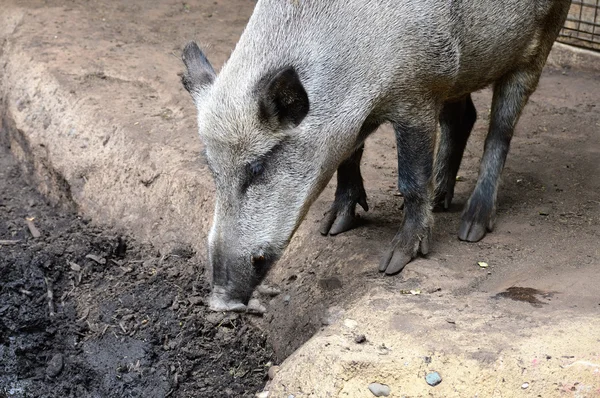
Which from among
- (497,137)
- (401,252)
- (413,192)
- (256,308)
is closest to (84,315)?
(256,308)

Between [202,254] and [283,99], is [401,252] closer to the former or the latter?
[283,99]

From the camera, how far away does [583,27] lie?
7.90 metres

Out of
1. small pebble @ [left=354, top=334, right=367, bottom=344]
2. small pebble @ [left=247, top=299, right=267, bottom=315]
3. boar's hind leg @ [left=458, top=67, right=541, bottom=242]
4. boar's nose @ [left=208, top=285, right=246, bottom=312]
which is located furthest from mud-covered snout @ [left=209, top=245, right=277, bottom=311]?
boar's hind leg @ [left=458, top=67, right=541, bottom=242]

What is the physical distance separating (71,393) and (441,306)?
2.02m

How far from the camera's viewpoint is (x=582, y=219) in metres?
4.92

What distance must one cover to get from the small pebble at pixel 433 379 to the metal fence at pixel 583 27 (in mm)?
4988

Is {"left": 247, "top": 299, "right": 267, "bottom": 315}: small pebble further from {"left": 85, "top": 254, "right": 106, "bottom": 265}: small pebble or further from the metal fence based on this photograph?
the metal fence

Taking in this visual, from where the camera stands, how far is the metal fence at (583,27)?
7.61m

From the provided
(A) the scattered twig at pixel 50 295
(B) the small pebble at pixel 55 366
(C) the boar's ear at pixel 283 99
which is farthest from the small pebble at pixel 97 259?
(C) the boar's ear at pixel 283 99

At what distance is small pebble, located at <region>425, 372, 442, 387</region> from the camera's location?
338cm

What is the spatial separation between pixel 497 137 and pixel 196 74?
5.99ft

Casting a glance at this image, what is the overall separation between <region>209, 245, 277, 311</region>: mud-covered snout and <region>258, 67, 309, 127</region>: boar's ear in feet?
2.04

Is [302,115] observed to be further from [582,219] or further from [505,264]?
[582,219]

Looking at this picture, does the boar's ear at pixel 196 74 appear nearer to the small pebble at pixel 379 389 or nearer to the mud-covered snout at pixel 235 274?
the mud-covered snout at pixel 235 274
